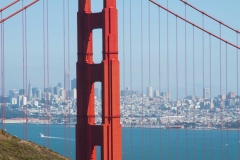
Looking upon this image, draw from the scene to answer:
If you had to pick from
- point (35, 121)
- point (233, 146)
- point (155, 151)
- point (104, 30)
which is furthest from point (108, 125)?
point (35, 121)

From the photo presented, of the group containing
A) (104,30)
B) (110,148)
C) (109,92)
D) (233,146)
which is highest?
(104,30)

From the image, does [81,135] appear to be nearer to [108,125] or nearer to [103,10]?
[108,125]

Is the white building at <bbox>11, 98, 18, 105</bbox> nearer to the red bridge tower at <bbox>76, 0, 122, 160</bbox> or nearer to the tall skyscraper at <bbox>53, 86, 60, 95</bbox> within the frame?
the tall skyscraper at <bbox>53, 86, 60, 95</bbox>

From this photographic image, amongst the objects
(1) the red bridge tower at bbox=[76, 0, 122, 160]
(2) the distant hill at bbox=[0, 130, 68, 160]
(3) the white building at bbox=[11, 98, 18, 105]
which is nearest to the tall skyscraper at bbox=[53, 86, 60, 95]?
(3) the white building at bbox=[11, 98, 18, 105]

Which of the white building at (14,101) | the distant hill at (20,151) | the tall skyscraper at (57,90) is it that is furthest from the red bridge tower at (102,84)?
the tall skyscraper at (57,90)

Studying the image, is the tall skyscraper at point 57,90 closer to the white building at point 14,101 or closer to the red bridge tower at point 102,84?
the white building at point 14,101

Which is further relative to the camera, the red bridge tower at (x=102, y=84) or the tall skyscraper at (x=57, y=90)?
the tall skyscraper at (x=57, y=90)
